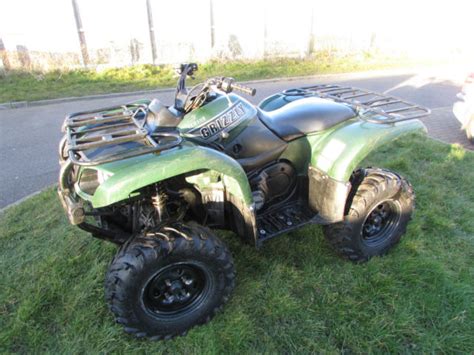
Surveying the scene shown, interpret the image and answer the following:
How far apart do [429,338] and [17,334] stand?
262 centimetres

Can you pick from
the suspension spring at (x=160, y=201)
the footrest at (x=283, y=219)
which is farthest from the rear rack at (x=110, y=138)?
the footrest at (x=283, y=219)

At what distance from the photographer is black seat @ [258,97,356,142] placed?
2.62 meters

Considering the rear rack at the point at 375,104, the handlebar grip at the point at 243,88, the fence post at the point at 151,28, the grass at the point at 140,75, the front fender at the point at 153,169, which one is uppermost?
the fence post at the point at 151,28

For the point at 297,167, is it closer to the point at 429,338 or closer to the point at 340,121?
the point at 340,121

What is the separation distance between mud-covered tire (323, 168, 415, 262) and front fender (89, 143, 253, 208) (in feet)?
3.39

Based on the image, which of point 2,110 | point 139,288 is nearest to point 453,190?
point 139,288

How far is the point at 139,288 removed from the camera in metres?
2.00

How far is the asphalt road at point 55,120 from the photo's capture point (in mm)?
4680

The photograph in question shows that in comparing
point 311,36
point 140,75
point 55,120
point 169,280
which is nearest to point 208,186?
point 169,280

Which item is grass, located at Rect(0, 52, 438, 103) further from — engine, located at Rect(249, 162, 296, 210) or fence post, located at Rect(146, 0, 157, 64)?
engine, located at Rect(249, 162, 296, 210)

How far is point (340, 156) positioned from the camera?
2.48 metres

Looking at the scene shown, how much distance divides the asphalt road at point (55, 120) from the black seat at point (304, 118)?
130 inches

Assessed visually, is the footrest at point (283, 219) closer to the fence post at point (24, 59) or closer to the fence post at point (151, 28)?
the fence post at point (24, 59)

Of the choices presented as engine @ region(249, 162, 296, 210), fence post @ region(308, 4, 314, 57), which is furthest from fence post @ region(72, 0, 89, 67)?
engine @ region(249, 162, 296, 210)
